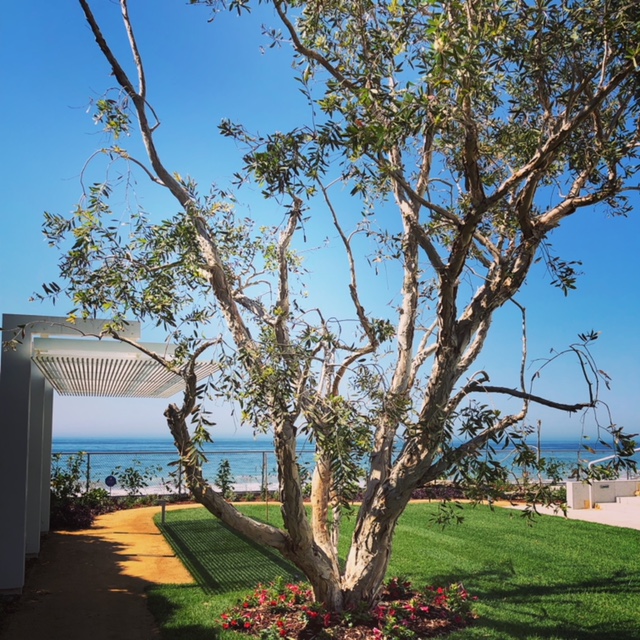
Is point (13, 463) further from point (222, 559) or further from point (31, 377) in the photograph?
point (222, 559)

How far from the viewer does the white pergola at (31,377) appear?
24.6 feet

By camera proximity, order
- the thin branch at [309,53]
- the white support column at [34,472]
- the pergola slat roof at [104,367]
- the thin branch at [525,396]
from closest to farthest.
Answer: the thin branch at [309,53] < the thin branch at [525,396] < the pergola slat roof at [104,367] < the white support column at [34,472]

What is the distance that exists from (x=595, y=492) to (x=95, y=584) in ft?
43.3

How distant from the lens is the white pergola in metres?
7.50

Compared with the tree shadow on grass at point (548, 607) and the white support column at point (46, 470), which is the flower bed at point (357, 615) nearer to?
the tree shadow on grass at point (548, 607)

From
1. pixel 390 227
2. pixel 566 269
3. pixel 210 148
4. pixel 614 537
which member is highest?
pixel 210 148

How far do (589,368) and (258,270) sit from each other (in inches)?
156

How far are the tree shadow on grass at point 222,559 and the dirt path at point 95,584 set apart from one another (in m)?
0.23

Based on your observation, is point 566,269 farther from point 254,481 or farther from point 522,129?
point 254,481

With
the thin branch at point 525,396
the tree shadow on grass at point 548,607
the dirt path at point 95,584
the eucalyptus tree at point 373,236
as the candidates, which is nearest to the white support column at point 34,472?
the dirt path at point 95,584

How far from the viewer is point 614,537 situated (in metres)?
11.9

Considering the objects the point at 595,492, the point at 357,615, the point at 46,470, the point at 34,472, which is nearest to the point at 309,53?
the point at 357,615

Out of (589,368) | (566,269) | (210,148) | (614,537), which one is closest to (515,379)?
(589,368)

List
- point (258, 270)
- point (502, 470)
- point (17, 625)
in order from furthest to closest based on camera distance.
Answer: point (258, 270)
point (17, 625)
point (502, 470)
